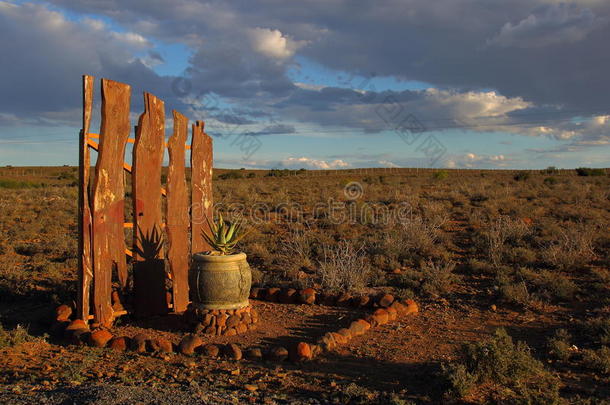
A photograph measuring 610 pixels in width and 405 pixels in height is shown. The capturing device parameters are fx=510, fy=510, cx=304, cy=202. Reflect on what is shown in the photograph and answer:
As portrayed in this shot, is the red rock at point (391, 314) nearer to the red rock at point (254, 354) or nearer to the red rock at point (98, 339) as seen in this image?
the red rock at point (254, 354)

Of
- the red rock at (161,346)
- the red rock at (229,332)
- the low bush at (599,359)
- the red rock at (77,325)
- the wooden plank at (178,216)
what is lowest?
the red rock at (229,332)

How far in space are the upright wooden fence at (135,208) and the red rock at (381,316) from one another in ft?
9.27

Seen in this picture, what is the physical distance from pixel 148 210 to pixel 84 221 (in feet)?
2.99

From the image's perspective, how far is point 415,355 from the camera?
571 cm

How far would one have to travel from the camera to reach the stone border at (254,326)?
217 inches

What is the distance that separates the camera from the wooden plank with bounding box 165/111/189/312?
24.1 feet

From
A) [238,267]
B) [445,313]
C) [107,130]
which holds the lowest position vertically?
[445,313]

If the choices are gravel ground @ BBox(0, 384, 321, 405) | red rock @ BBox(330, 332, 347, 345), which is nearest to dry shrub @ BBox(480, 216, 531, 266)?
red rock @ BBox(330, 332, 347, 345)

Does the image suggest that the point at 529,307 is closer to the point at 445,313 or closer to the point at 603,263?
the point at 445,313

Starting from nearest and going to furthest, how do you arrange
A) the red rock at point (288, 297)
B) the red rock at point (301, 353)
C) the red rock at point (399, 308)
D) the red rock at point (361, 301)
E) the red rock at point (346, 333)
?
the red rock at point (301, 353), the red rock at point (346, 333), the red rock at point (399, 308), the red rock at point (361, 301), the red rock at point (288, 297)

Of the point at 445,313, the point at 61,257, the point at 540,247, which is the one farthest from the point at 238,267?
the point at 540,247

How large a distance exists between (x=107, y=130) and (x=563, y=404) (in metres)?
5.77

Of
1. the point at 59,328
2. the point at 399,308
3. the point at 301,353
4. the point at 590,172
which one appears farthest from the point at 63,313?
the point at 590,172

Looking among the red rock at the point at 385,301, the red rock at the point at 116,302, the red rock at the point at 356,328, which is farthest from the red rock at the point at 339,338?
the red rock at the point at 116,302
